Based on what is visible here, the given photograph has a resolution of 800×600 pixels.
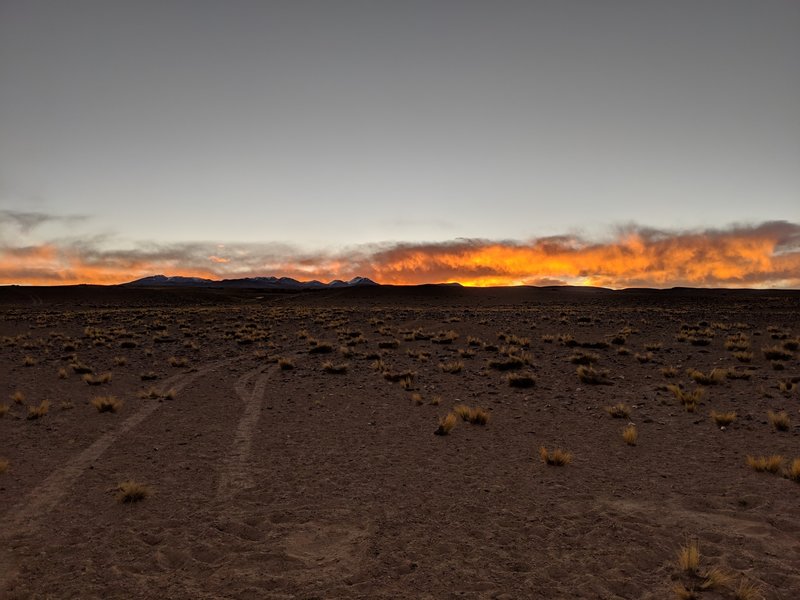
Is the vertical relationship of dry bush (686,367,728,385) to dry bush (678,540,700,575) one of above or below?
above

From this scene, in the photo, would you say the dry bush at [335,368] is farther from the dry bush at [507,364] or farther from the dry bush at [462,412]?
the dry bush at [462,412]

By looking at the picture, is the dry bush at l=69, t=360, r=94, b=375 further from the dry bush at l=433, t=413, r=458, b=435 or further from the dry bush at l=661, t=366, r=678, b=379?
the dry bush at l=661, t=366, r=678, b=379

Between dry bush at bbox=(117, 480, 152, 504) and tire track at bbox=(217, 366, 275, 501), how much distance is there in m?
1.20

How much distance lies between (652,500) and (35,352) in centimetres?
2863

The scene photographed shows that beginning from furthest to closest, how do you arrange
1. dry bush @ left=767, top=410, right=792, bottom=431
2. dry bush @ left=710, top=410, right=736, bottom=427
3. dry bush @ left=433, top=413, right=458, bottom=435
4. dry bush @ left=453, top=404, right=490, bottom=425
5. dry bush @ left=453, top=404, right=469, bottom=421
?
dry bush @ left=453, top=404, right=469, bottom=421 < dry bush @ left=453, top=404, right=490, bottom=425 < dry bush @ left=710, top=410, right=736, bottom=427 < dry bush @ left=433, top=413, right=458, bottom=435 < dry bush @ left=767, top=410, right=792, bottom=431

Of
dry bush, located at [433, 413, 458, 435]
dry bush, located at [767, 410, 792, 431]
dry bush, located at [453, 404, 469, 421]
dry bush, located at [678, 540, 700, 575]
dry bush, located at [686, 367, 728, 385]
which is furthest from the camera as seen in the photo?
dry bush, located at [686, 367, 728, 385]

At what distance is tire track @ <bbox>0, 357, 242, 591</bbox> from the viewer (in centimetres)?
688

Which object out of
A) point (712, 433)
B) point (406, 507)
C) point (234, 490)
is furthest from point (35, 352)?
point (712, 433)

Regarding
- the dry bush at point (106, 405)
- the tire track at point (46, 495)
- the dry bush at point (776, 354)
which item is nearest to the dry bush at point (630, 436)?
the tire track at point (46, 495)

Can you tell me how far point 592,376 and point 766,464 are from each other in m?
9.15

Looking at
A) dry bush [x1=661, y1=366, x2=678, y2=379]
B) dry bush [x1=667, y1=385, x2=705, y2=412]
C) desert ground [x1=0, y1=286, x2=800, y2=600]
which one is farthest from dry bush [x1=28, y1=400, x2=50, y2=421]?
dry bush [x1=661, y1=366, x2=678, y2=379]

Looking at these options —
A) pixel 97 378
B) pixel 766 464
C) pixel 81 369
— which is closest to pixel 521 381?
pixel 766 464

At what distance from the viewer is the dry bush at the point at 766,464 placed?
959 centimetres

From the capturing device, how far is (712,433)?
12.4 m
